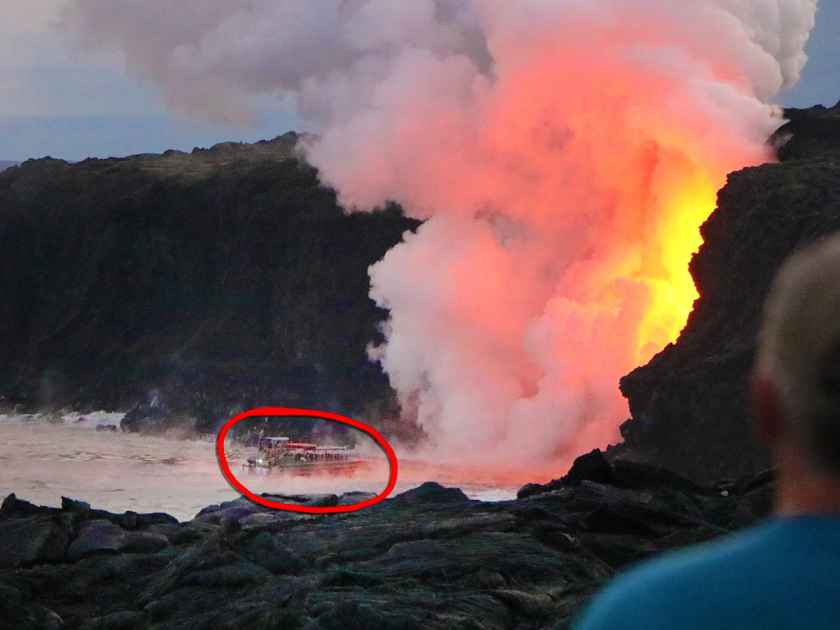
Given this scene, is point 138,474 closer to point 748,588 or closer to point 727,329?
point 727,329

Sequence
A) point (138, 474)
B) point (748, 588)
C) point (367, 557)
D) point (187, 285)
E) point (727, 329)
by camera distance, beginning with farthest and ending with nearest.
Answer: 1. point (187, 285)
2. point (138, 474)
3. point (727, 329)
4. point (367, 557)
5. point (748, 588)

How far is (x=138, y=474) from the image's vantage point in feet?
268

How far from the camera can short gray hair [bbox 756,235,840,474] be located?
92.2 inches

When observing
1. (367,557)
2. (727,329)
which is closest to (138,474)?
(727,329)

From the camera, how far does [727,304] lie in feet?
203

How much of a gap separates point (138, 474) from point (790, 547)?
82181mm

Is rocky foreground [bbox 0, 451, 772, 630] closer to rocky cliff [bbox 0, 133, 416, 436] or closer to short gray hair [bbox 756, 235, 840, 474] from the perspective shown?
short gray hair [bbox 756, 235, 840, 474]

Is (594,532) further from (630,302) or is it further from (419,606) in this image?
(630,302)

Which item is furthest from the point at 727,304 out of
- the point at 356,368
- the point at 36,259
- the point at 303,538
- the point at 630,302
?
the point at 36,259

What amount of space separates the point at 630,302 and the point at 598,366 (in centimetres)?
424

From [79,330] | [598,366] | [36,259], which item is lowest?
[598,366]

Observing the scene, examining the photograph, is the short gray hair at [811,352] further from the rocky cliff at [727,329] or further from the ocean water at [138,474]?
the ocean water at [138,474]

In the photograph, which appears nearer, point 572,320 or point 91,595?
point 91,595

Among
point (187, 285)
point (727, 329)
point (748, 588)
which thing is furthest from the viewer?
point (187, 285)
